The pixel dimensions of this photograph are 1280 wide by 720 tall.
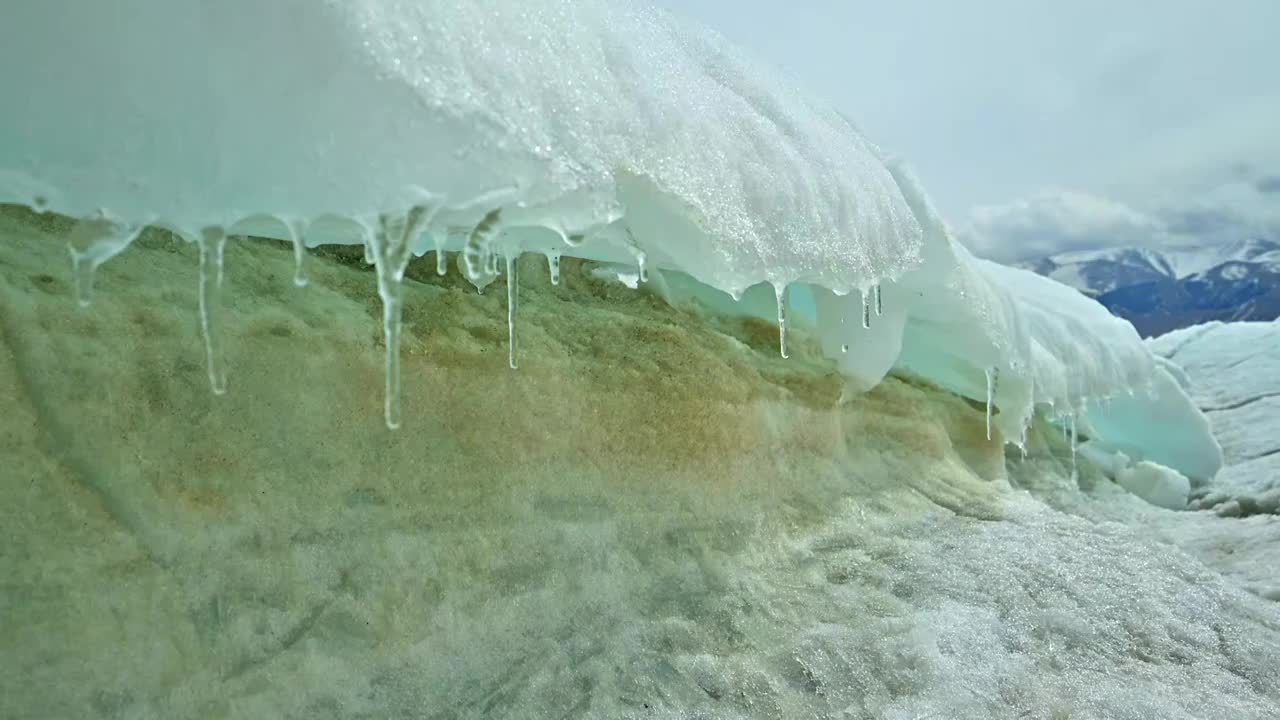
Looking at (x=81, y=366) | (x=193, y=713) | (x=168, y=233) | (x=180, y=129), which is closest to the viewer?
(x=180, y=129)

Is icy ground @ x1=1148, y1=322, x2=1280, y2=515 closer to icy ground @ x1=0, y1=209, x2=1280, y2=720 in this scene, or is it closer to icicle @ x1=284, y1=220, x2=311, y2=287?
icy ground @ x1=0, y1=209, x2=1280, y2=720

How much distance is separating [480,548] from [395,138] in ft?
4.03

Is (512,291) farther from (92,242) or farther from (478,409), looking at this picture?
(92,242)

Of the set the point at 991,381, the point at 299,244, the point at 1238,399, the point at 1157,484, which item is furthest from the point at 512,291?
the point at 1238,399

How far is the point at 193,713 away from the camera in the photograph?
1.69 m

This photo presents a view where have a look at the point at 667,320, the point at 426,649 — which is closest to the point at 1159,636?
the point at 667,320

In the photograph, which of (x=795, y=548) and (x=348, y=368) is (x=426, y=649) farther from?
(x=795, y=548)

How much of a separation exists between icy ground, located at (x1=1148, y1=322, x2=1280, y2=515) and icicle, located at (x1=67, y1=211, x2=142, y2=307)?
16.5ft

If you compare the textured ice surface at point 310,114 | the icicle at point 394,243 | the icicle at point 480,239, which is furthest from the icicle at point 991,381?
the icicle at point 394,243

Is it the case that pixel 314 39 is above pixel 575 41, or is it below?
below

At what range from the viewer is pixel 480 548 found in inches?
87.0

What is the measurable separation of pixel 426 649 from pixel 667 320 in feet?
4.81

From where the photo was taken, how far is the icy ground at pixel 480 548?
1.76 m

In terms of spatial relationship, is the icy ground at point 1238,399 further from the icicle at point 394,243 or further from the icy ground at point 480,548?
the icicle at point 394,243
